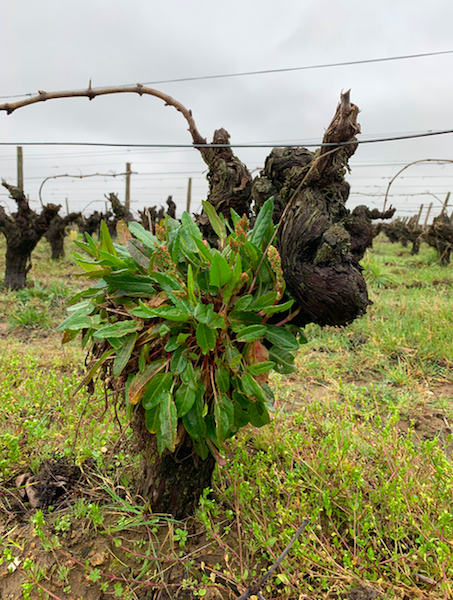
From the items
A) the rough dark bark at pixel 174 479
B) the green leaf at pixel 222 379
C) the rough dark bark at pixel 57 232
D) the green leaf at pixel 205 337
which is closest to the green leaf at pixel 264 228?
the green leaf at pixel 205 337

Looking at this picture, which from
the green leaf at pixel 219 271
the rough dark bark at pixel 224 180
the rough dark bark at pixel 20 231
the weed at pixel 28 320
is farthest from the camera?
the rough dark bark at pixel 20 231

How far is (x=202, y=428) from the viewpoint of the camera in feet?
4.98

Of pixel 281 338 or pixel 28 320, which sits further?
pixel 28 320

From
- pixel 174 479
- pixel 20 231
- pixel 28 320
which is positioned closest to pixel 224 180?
pixel 174 479

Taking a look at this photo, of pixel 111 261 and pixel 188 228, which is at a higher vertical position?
pixel 188 228

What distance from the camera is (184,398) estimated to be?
145 cm

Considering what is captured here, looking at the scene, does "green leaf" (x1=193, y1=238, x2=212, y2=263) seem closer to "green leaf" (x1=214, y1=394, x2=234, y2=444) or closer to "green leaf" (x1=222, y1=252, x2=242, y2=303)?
"green leaf" (x1=222, y1=252, x2=242, y2=303)

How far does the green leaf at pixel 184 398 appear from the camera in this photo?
4.73 feet

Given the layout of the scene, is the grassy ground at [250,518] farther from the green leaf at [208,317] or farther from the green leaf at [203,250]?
the green leaf at [203,250]

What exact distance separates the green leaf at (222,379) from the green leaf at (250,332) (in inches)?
6.1

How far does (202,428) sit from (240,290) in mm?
586

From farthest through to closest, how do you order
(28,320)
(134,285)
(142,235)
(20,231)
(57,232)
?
(57,232) → (20,231) → (28,320) → (142,235) → (134,285)

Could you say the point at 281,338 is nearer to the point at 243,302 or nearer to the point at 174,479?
the point at 243,302

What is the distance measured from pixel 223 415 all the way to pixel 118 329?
0.53m
